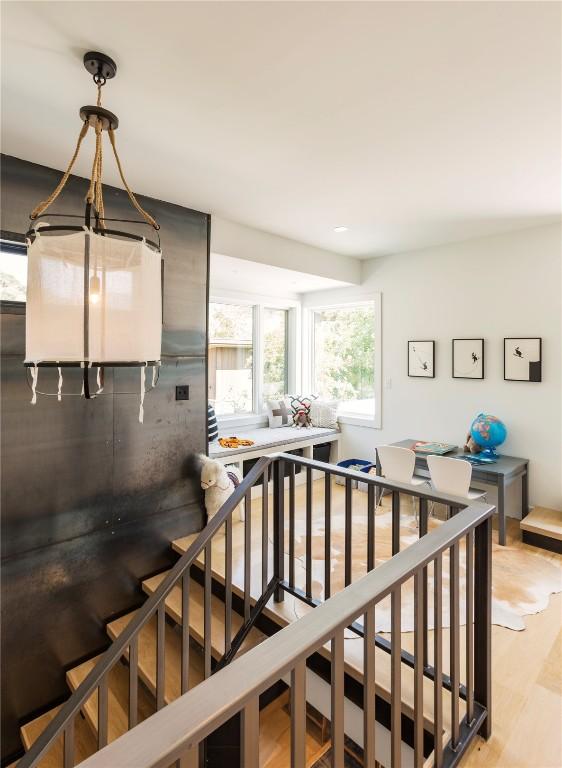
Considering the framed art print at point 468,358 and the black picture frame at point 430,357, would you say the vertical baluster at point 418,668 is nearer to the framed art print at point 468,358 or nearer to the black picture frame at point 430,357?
the framed art print at point 468,358

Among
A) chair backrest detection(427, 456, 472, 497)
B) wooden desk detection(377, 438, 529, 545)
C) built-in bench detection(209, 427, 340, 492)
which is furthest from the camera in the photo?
built-in bench detection(209, 427, 340, 492)

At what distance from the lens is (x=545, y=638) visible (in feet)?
6.90

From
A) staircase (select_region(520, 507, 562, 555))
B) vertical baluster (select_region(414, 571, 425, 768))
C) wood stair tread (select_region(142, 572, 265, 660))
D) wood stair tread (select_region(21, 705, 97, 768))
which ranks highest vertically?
vertical baluster (select_region(414, 571, 425, 768))

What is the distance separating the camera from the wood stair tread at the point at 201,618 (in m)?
2.22

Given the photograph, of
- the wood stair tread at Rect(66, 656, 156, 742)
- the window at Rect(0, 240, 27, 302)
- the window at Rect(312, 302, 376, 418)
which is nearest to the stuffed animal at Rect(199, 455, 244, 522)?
the wood stair tread at Rect(66, 656, 156, 742)

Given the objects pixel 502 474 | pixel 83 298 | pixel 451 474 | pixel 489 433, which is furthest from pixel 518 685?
pixel 83 298

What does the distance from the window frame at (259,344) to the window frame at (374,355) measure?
5.4 inches

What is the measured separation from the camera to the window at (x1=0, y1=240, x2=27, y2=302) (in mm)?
2242

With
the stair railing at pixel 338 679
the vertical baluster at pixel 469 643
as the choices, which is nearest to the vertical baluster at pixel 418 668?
the stair railing at pixel 338 679

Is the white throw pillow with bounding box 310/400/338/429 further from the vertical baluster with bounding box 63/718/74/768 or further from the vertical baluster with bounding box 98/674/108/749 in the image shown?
the vertical baluster with bounding box 63/718/74/768

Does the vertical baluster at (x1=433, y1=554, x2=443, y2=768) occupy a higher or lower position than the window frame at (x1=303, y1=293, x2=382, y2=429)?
lower

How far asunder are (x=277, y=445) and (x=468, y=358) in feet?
6.51

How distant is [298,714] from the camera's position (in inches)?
32.8

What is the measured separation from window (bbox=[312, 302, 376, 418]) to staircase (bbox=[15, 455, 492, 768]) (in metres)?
2.08
